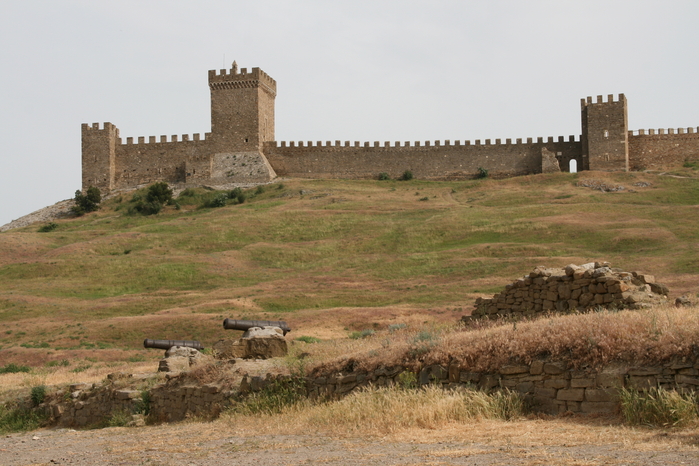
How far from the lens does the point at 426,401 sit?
8.59m

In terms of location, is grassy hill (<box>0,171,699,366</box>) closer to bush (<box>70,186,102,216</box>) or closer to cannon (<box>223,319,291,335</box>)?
bush (<box>70,186,102,216</box>)

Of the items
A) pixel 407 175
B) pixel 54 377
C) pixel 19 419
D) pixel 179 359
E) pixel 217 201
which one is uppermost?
pixel 407 175

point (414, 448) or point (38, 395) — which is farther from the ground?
point (414, 448)

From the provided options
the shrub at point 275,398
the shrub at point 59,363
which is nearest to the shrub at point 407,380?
the shrub at point 275,398

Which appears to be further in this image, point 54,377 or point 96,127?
point 96,127

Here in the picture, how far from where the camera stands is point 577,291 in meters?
12.2

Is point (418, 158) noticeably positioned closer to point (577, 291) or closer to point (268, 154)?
point (268, 154)

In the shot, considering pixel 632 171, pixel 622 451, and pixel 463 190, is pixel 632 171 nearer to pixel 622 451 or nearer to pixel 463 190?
pixel 463 190

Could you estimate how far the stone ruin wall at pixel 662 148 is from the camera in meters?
58.2

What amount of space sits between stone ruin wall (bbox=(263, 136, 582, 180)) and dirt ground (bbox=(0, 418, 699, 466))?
5407cm

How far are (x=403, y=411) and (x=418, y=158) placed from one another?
5532cm

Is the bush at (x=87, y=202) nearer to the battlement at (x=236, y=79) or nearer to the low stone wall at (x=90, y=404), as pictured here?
the battlement at (x=236, y=79)

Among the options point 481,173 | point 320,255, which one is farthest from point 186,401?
point 481,173

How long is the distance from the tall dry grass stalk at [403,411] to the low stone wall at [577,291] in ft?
12.5
